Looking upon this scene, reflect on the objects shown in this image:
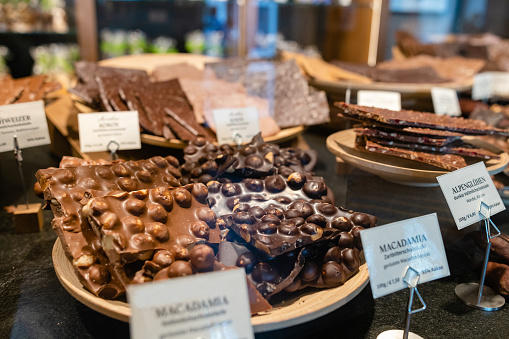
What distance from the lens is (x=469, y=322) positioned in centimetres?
124

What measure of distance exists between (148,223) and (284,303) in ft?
1.27

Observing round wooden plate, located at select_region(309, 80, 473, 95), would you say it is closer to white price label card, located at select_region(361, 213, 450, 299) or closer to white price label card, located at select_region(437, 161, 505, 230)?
white price label card, located at select_region(437, 161, 505, 230)

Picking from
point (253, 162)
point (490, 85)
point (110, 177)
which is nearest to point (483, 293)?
point (253, 162)

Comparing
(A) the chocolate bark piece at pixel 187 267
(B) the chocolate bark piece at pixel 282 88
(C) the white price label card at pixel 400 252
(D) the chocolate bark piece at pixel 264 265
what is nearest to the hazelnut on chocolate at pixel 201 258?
(A) the chocolate bark piece at pixel 187 267

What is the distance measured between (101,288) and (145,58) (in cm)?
222

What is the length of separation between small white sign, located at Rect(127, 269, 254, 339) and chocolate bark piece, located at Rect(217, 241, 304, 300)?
25 cm

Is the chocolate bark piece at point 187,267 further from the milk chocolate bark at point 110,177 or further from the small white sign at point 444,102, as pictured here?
the small white sign at point 444,102

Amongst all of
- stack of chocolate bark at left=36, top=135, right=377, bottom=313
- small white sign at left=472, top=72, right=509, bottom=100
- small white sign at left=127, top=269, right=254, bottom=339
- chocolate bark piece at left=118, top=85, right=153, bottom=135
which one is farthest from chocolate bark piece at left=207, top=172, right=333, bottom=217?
small white sign at left=472, top=72, right=509, bottom=100

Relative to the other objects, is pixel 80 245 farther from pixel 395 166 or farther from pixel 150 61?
pixel 150 61

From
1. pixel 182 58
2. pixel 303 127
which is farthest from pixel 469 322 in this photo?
pixel 182 58

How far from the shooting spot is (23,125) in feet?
5.14

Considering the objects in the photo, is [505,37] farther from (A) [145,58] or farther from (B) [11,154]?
(B) [11,154]

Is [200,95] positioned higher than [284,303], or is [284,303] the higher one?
[200,95]

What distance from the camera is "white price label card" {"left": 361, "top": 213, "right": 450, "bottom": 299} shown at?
3.12 feet
